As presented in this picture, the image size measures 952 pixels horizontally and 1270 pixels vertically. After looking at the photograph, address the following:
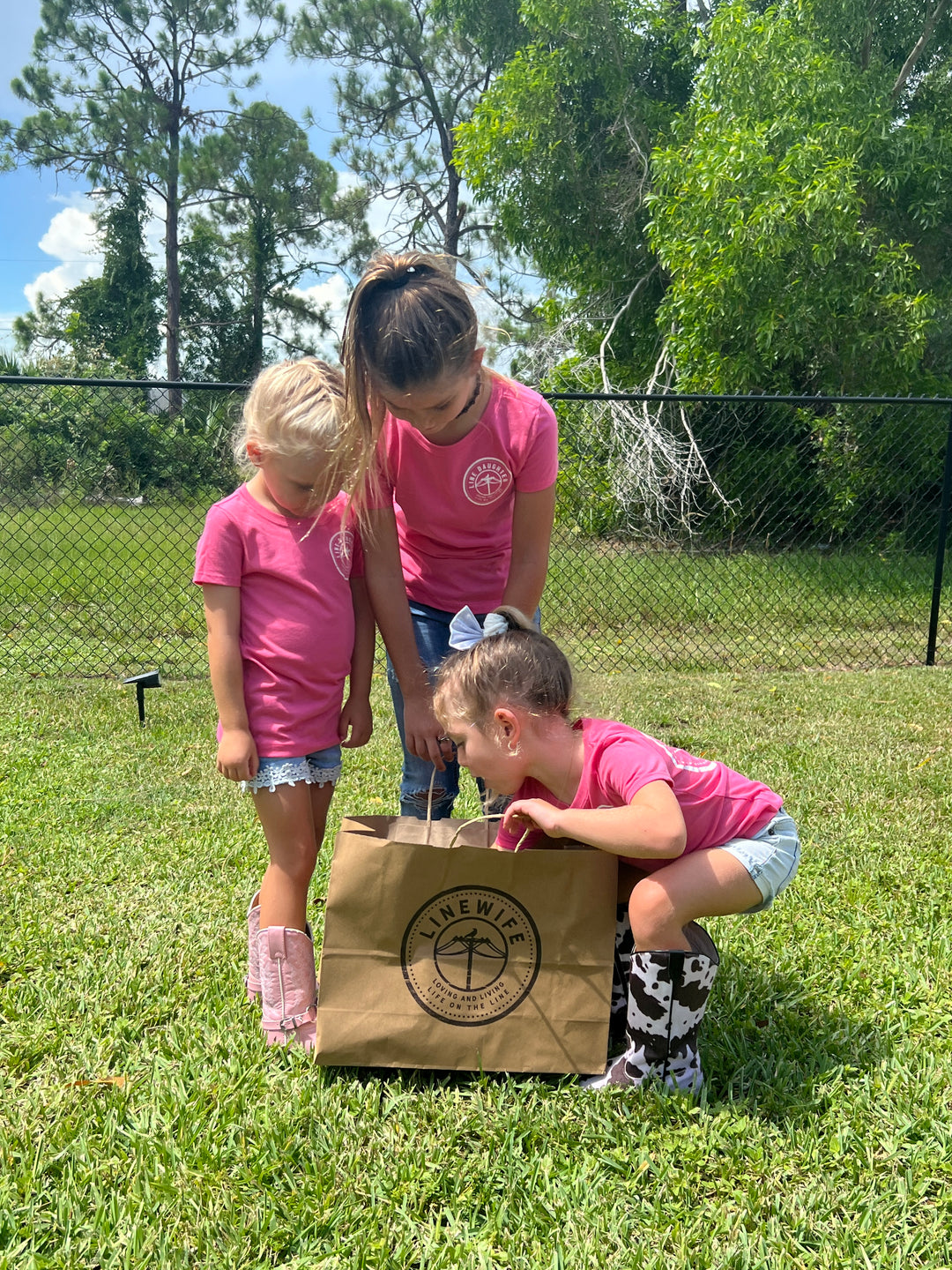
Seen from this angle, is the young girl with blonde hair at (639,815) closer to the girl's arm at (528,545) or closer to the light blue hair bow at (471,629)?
the light blue hair bow at (471,629)

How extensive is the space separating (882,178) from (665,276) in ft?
11.8

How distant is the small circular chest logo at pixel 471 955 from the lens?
1.81m

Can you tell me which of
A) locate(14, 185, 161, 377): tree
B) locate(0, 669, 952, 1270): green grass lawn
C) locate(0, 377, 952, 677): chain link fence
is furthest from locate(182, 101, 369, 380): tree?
locate(0, 669, 952, 1270): green grass lawn

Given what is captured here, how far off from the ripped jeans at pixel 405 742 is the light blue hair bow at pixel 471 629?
1.12 ft

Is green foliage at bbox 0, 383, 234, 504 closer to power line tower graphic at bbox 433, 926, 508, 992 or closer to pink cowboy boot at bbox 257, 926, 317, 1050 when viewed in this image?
pink cowboy boot at bbox 257, 926, 317, 1050

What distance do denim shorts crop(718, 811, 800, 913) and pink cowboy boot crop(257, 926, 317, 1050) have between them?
2.89 ft

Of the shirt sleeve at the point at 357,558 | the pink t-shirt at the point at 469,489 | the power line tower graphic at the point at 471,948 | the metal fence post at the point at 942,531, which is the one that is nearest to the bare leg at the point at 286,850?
the power line tower graphic at the point at 471,948

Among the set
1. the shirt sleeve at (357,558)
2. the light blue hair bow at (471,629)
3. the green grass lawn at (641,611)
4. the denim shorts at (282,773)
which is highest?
the shirt sleeve at (357,558)

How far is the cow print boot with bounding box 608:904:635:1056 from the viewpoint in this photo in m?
1.99

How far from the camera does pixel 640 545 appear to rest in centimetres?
870

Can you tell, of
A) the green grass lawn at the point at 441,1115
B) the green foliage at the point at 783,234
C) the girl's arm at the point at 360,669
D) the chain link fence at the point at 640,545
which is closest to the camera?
the green grass lawn at the point at 441,1115

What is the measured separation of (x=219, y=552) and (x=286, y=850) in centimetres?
63

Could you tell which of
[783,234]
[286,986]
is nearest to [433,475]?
[286,986]

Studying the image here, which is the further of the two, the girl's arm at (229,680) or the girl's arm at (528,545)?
the girl's arm at (528,545)
